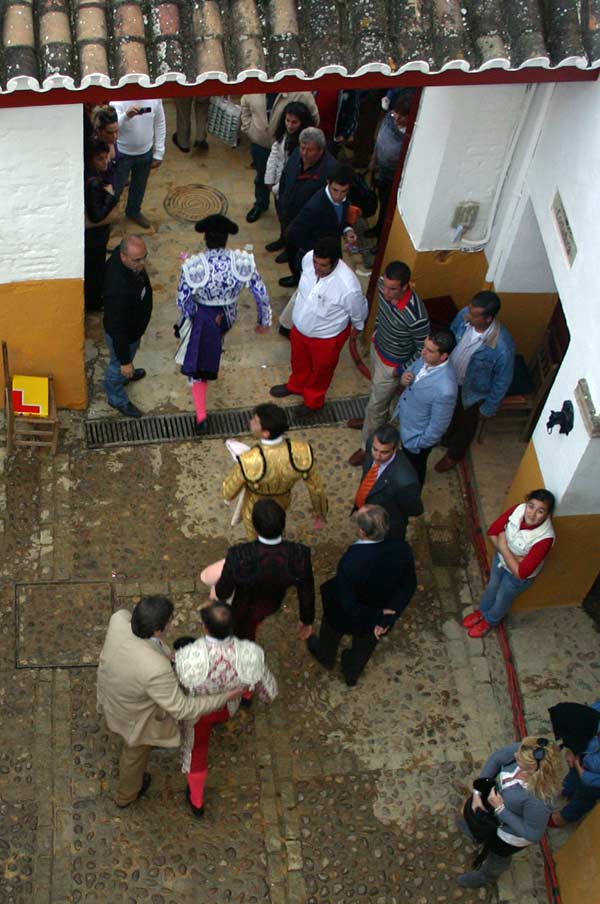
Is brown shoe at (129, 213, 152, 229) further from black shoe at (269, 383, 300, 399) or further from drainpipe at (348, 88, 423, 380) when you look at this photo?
black shoe at (269, 383, 300, 399)

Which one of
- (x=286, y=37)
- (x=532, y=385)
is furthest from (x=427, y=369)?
(x=286, y=37)

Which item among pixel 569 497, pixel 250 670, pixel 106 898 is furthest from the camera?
pixel 569 497

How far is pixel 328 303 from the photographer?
7918mm

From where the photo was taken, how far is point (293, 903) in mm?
6387

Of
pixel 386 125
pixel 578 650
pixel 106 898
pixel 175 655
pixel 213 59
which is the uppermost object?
pixel 213 59

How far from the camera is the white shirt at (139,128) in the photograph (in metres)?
9.05

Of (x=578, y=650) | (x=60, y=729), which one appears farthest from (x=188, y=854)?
(x=578, y=650)

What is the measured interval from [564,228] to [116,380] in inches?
138

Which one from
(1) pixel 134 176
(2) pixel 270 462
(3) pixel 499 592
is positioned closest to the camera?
(2) pixel 270 462

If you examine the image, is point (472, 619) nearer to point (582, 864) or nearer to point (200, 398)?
point (582, 864)

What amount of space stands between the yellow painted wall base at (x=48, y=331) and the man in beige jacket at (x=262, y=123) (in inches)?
102

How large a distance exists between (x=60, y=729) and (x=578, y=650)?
359 cm

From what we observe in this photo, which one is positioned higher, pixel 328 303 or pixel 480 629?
pixel 328 303

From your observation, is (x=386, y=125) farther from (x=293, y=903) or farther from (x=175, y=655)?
(x=293, y=903)
